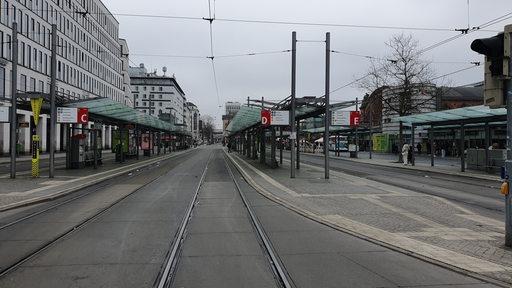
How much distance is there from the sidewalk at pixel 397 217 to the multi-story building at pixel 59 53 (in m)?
21.1

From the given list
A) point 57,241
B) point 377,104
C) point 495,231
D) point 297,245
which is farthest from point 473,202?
point 377,104

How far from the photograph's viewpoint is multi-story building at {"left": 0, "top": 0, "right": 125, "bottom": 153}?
47844 mm

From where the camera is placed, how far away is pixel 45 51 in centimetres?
5816

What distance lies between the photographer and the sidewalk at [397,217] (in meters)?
6.99

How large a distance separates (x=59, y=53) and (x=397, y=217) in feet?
202

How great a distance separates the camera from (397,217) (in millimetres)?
10875

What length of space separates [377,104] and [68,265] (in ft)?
127

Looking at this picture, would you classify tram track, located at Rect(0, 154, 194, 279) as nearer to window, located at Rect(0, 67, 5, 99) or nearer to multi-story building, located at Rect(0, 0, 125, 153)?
multi-story building, located at Rect(0, 0, 125, 153)

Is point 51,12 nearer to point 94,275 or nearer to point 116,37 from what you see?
point 116,37

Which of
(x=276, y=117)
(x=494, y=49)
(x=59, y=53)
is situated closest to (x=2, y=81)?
(x=59, y=53)

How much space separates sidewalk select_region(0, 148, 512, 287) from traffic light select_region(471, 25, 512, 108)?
8.52 ft

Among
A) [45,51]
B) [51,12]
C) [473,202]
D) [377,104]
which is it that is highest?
[51,12]

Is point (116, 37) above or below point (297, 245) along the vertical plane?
above

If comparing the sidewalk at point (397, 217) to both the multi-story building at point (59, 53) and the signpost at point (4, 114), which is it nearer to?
the signpost at point (4, 114)
